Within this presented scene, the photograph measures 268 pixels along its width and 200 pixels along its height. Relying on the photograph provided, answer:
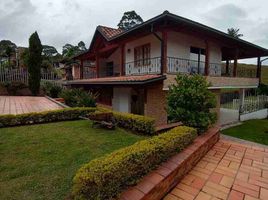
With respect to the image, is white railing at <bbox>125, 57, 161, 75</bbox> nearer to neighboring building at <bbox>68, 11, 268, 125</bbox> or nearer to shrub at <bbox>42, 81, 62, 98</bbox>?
neighboring building at <bbox>68, 11, 268, 125</bbox>

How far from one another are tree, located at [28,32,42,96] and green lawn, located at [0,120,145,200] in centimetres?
1133

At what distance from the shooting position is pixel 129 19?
53750 mm

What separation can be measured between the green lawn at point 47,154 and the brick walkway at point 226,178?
170 cm

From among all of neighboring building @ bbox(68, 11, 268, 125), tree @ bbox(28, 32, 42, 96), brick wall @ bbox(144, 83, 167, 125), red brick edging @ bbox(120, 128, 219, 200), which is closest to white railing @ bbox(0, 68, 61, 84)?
tree @ bbox(28, 32, 42, 96)

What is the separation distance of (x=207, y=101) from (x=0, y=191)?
512cm

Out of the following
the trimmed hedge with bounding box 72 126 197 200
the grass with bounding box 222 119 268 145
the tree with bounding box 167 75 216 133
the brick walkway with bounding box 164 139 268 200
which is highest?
the tree with bounding box 167 75 216 133

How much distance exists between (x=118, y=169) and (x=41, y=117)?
5.53 metres

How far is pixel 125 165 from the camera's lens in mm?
2773

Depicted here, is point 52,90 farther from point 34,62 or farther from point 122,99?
point 122,99

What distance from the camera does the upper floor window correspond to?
1251 cm

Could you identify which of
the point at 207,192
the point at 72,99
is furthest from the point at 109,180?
the point at 72,99

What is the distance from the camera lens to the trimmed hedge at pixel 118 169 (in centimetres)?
233

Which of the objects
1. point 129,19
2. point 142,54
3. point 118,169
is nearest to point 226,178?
point 118,169

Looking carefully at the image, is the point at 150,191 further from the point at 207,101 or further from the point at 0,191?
the point at 207,101
